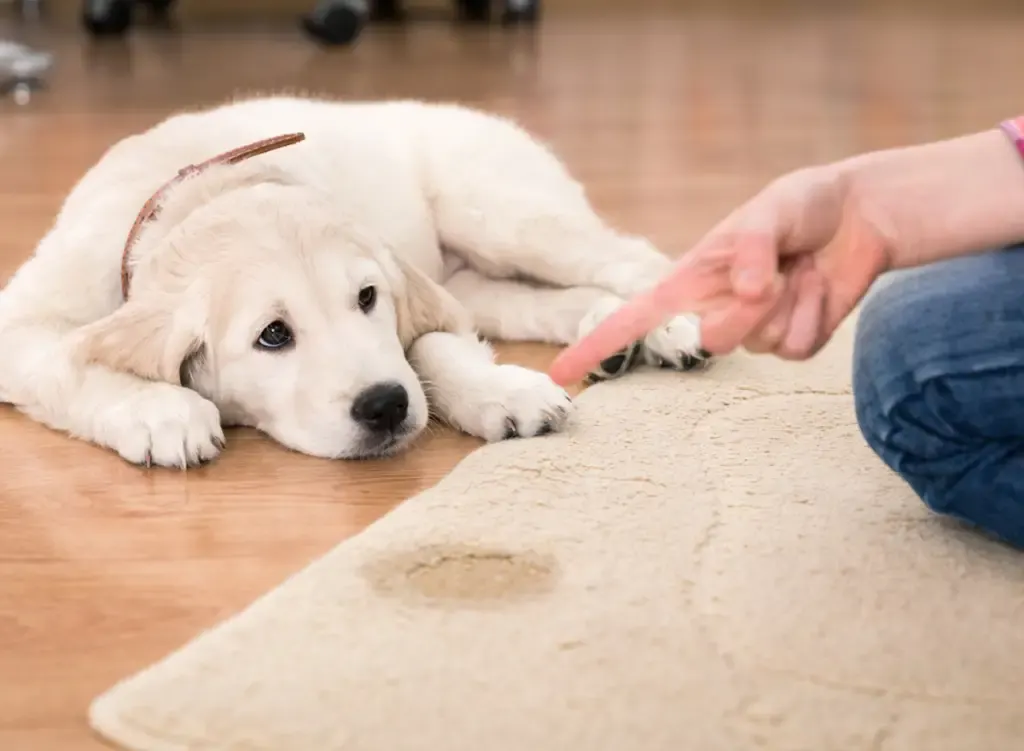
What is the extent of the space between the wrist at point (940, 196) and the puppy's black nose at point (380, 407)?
66 centimetres

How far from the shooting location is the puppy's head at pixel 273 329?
1.66 metres

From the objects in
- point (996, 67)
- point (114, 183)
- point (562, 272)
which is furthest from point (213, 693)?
point (996, 67)

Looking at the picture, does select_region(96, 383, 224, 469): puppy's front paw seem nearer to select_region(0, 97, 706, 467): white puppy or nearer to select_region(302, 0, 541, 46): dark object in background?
select_region(0, 97, 706, 467): white puppy

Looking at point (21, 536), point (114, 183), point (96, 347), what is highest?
point (114, 183)

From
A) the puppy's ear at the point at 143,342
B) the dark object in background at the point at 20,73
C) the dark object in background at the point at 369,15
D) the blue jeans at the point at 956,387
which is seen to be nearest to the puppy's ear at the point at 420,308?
the puppy's ear at the point at 143,342

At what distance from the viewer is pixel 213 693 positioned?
1.10 meters

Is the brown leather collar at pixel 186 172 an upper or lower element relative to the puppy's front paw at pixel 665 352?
upper

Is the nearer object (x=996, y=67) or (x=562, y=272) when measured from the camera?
(x=562, y=272)

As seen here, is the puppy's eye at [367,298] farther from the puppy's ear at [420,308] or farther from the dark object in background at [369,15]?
the dark object in background at [369,15]

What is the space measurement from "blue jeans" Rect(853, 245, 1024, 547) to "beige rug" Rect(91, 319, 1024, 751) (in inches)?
3.0

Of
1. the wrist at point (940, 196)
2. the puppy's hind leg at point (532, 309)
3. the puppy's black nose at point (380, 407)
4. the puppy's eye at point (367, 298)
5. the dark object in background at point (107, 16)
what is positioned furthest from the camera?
the dark object in background at point (107, 16)

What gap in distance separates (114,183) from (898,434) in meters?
1.20

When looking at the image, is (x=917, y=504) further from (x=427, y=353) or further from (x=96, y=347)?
(x=96, y=347)

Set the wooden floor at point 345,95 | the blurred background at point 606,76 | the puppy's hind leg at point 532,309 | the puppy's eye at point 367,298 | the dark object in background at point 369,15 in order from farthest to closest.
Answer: the dark object in background at point 369,15, the blurred background at point 606,76, the puppy's hind leg at point 532,309, the puppy's eye at point 367,298, the wooden floor at point 345,95
